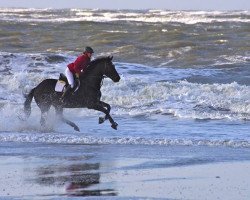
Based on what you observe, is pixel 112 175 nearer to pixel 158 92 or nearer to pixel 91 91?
pixel 91 91

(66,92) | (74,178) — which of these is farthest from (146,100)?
(74,178)

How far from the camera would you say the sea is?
A: 48.1 feet

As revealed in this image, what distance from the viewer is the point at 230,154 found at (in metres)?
14.1

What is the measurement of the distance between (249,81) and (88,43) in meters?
15.0

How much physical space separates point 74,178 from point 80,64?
598 cm

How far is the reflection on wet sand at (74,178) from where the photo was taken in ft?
36.0

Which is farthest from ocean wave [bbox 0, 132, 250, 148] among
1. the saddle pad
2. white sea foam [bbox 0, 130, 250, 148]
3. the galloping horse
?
the saddle pad

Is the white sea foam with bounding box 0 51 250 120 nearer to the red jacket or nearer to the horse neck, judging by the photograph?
the horse neck

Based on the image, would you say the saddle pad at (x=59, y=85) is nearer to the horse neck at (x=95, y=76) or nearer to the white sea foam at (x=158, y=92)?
the horse neck at (x=95, y=76)

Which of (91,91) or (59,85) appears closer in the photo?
(91,91)

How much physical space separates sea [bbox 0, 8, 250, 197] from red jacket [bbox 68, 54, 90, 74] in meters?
1.12

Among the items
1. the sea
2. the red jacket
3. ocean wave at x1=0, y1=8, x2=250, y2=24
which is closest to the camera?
the sea

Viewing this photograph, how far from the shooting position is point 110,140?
15758mm

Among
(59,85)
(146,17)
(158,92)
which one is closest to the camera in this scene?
(59,85)
